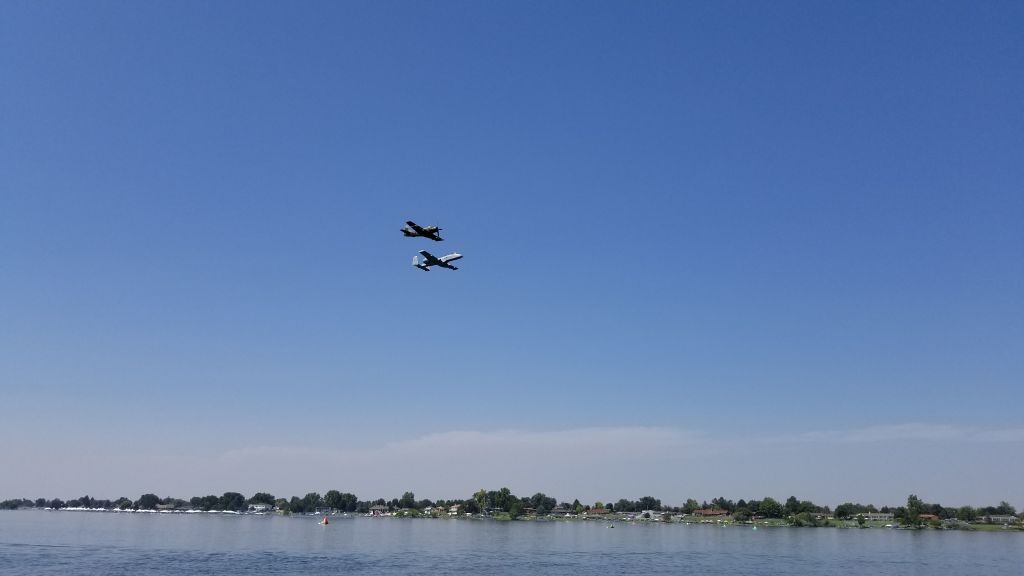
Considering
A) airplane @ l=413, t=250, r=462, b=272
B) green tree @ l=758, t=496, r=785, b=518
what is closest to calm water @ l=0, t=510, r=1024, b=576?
airplane @ l=413, t=250, r=462, b=272

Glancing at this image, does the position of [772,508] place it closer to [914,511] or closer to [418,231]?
[914,511]

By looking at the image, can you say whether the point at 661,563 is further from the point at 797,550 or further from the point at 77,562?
the point at 77,562

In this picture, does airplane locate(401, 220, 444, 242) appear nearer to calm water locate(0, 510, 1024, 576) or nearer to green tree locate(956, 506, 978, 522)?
calm water locate(0, 510, 1024, 576)

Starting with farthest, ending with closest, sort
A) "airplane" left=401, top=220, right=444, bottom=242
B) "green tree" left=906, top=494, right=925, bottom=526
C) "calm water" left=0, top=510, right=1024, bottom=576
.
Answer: "green tree" left=906, top=494, right=925, bottom=526
"calm water" left=0, top=510, right=1024, bottom=576
"airplane" left=401, top=220, right=444, bottom=242

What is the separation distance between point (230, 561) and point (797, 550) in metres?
70.0

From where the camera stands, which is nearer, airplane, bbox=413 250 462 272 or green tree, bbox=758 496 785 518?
airplane, bbox=413 250 462 272

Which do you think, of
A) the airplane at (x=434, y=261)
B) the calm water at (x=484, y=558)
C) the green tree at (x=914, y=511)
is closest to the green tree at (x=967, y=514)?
the green tree at (x=914, y=511)

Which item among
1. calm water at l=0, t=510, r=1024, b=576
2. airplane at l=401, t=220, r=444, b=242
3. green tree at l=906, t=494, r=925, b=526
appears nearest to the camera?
airplane at l=401, t=220, r=444, b=242

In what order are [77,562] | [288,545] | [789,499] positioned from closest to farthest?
[77,562] → [288,545] → [789,499]

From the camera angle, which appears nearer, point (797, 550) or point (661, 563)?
point (661, 563)

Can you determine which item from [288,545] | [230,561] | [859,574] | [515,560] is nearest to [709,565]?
[859,574]

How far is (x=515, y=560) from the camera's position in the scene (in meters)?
66.9

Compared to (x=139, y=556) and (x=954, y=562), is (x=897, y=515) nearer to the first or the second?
(x=954, y=562)

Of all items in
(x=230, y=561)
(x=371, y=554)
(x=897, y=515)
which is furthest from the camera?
(x=897, y=515)
